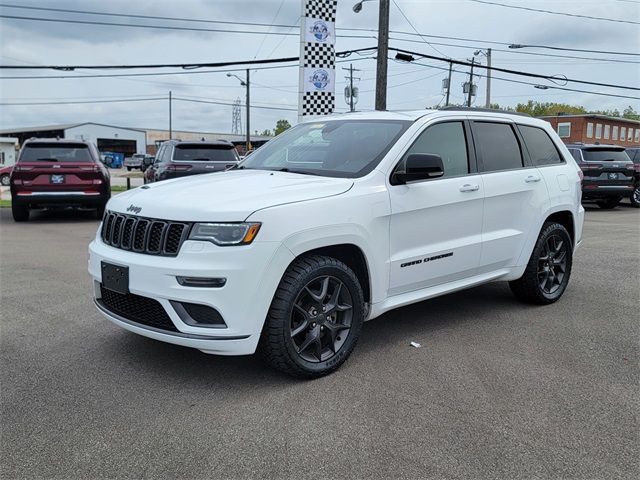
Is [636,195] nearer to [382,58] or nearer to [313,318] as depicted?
[382,58]

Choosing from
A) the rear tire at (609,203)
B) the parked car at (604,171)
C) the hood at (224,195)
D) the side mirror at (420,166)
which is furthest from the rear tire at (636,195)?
the hood at (224,195)

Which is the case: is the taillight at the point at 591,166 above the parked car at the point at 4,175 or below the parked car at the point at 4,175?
above

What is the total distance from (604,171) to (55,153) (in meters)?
14.0

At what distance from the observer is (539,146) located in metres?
5.71

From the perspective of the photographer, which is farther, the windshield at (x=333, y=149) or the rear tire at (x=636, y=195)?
the rear tire at (x=636, y=195)

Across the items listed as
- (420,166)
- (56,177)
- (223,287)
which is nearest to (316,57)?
(56,177)

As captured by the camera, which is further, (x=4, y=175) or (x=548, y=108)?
(x=548, y=108)

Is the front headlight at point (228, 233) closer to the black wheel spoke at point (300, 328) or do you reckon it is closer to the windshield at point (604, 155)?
the black wheel spoke at point (300, 328)

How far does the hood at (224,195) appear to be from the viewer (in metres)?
3.48

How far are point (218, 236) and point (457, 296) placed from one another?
339 centimetres

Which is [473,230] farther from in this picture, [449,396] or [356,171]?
[449,396]

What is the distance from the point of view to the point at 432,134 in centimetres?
465

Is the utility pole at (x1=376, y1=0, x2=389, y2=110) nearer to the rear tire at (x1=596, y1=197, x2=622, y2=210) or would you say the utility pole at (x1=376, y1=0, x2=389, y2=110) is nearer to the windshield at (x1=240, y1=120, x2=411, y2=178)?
the rear tire at (x1=596, y1=197, x2=622, y2=210)

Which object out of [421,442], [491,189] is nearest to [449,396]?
[421,442]
